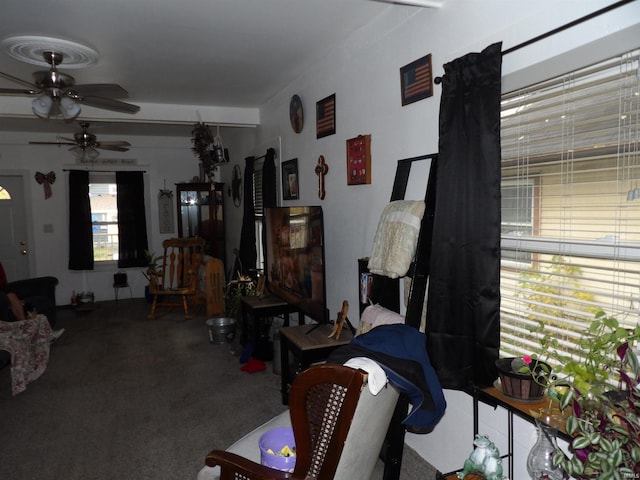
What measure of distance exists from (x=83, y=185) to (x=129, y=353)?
346 centimetres

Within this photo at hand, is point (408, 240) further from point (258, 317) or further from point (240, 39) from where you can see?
point (258, 317)

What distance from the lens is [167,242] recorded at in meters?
6.30

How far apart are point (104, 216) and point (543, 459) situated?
713 centimetres

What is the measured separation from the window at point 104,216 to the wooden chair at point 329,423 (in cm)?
638

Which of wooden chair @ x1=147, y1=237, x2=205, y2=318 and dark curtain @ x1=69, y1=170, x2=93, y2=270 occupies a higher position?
dark curtain @ x1=69, y1=170, x2=93, y2=270

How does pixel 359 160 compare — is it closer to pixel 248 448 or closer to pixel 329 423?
pixel 248 448

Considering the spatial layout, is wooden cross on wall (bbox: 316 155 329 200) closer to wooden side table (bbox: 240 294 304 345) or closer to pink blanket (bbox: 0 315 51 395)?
wooden side table (bbox: 240 294 304 345)

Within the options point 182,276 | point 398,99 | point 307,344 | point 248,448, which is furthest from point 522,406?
point 182,276

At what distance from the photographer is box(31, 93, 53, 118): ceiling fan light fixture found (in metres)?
2.84

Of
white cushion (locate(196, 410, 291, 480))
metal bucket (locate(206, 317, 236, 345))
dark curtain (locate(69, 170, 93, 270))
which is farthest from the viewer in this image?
dark curtain (locate(69, 170, 93, 270))

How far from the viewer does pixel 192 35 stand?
2945mm

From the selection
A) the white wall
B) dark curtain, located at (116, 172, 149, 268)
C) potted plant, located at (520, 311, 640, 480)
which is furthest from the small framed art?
dark curtain, located at (116, 172, 149, 268)

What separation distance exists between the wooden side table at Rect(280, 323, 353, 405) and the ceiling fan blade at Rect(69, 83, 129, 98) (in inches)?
75.4

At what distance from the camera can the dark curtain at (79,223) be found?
684cm
